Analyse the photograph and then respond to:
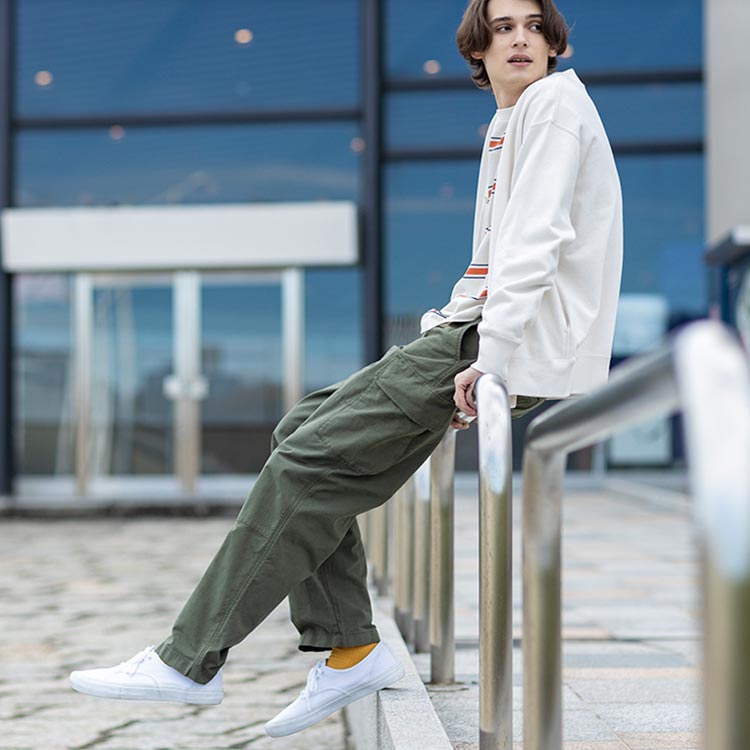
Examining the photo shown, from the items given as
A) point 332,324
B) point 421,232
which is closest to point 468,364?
point 332,324

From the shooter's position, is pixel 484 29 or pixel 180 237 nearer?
pixel 484 29

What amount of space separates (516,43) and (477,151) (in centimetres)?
926

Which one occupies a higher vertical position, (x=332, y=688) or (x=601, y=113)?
(x=601, y=113)

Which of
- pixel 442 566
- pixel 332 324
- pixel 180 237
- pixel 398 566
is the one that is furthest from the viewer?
pixel 332 324

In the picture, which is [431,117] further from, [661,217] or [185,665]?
[185,665]

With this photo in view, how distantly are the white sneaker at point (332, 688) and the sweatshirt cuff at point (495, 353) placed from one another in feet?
2.39

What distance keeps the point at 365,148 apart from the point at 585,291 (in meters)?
9.45

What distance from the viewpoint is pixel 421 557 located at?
303 cm

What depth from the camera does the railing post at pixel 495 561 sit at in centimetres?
180

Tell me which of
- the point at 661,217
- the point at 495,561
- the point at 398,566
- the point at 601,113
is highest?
the point at 601,113

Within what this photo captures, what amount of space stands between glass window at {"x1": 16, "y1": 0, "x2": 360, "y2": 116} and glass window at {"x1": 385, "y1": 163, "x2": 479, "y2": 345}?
3.32 ft

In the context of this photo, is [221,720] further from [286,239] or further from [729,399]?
[286,239]

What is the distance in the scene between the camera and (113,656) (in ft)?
13.0

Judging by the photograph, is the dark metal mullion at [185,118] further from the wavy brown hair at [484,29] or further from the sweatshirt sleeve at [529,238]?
the sweatshirt sleeve at [529,238]
